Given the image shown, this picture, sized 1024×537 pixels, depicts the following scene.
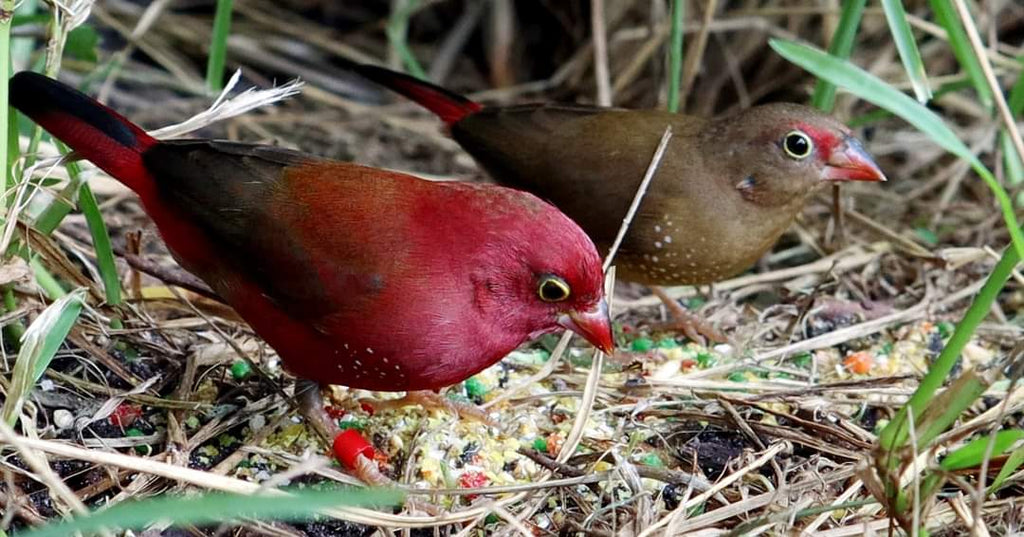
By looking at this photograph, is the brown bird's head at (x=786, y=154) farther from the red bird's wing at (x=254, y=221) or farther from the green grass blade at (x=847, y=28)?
the red bird's wing at (x=254, y=221)

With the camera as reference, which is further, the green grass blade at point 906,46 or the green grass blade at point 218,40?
the green grass blade at point 218,40

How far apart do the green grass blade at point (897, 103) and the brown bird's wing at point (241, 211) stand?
130 centimetres

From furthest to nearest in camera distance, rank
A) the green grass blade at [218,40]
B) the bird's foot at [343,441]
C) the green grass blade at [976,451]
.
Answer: the green grass blade at [218,40], the bird's foot at [343,441], the green grass blade at [976,451]

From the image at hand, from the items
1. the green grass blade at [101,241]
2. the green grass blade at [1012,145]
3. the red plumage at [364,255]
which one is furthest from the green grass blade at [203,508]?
the green grass blade at [1012,145]

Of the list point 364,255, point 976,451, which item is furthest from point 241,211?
point 976,451

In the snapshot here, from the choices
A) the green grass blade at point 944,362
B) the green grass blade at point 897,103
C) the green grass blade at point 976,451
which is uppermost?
the green grass blade at point 897,103

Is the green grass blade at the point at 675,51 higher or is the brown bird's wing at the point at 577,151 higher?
the green grass blade at the point at 675,51

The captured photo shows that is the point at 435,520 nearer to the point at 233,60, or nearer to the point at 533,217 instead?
the point at 533,217

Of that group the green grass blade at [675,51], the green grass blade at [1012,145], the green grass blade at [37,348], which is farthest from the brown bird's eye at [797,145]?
the green grass blade at [37,348]

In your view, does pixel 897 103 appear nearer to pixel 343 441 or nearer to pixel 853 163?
pixel 853 163

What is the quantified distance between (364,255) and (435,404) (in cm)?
63

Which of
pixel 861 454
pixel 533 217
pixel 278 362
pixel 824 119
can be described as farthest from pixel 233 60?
pixel 861 454

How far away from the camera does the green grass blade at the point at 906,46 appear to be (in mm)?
2834

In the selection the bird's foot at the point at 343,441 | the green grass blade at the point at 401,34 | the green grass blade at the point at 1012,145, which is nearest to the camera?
the bird's foot at the point at 343,441
